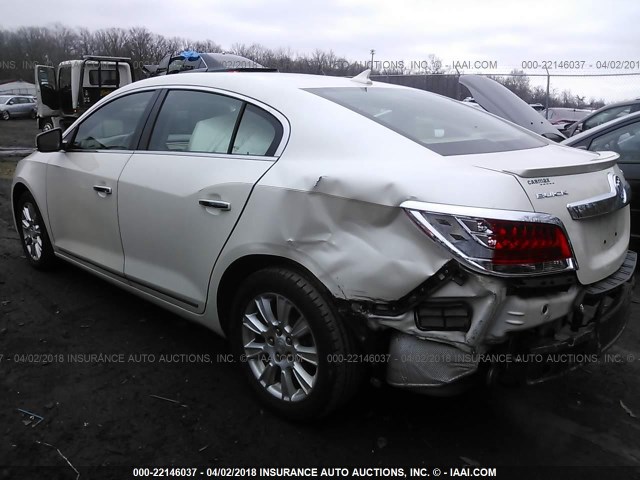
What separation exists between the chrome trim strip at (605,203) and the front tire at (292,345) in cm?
106

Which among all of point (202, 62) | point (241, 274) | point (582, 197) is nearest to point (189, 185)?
point (241, 274)

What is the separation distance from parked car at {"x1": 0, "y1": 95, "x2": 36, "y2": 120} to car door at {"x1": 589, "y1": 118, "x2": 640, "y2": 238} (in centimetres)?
3711

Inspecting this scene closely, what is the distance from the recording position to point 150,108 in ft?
11.2

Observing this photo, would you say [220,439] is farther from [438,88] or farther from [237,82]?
[438,88]

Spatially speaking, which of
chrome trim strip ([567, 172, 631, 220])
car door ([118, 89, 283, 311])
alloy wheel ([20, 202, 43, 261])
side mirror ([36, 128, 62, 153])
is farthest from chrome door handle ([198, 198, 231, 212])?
alloy wheel ([20, 202, 43, 261])

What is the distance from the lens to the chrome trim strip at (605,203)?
86.1 inches

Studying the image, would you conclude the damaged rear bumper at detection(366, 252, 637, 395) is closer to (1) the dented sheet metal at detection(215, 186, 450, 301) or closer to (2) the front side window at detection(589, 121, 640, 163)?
(1) the dented sheet metal at detection(215, 186, 450, 301)

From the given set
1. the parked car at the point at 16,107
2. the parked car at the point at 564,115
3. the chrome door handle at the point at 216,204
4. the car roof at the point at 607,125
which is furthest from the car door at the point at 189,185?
the parked car at the point at 16,107

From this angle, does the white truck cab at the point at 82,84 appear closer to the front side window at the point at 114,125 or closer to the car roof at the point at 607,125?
the front side window at the point at 114,125

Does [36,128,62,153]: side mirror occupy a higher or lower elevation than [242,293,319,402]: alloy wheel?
higher

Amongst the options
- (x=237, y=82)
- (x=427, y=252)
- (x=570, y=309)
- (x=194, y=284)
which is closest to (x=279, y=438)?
(x=194, y=284)

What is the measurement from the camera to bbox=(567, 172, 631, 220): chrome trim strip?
219cm

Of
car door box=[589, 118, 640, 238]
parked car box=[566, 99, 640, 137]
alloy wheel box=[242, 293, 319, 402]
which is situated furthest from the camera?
parked car box=[566, 99, 640, 137]

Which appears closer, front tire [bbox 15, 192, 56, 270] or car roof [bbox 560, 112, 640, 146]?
front tire [bbox 15, 192, 56, 270]
